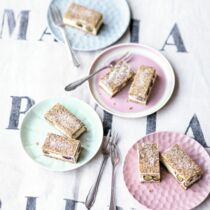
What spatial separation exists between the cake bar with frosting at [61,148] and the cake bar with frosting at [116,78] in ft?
0.61

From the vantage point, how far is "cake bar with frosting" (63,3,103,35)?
137 centimetres

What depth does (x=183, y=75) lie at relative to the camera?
132cm

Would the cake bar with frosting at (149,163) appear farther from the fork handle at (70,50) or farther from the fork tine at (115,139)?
the fork handle at (70,50)

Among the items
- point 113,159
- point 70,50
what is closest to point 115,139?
point 113,159

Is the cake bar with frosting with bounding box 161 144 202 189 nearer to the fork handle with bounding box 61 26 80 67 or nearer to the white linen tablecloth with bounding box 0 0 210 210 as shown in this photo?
the white linen tablecloth with bounding box 0 0 210 210

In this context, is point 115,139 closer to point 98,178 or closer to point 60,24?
point 98,178

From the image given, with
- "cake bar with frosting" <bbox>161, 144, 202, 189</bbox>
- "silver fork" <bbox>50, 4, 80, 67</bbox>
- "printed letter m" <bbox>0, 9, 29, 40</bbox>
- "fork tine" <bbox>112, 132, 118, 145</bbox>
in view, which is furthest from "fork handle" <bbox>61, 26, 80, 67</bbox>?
"cake bar with frosting" <bbox>161, 144, 202, 189</bbox>

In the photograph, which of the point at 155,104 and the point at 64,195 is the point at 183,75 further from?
the point at 64,195

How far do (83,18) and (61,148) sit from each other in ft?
1.34

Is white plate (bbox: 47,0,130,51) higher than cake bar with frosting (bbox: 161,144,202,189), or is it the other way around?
white plate (bbox: 47,0,130,51)

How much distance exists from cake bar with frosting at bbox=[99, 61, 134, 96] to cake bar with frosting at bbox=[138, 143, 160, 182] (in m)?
0.19

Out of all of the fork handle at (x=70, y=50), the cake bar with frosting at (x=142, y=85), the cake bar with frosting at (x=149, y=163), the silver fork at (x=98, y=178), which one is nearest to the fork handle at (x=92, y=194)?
the silver fork at (x=98, y=178)

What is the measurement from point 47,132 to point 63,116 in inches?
2.3

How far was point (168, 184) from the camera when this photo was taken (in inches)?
45.3
